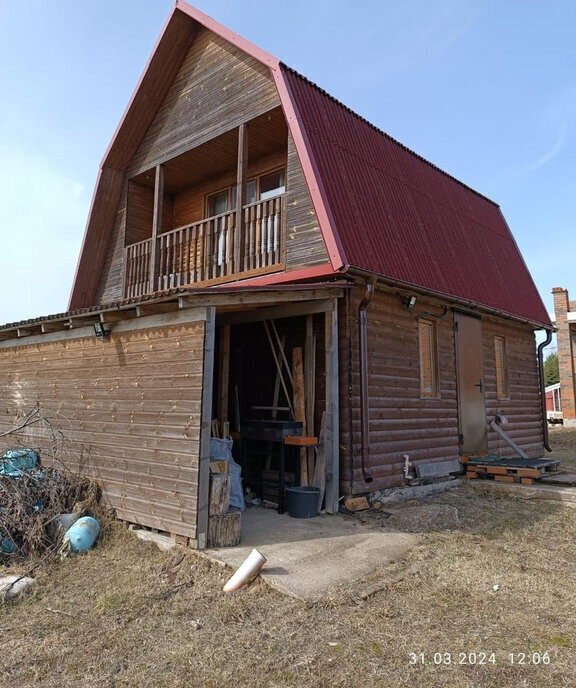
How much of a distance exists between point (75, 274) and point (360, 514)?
8388mm

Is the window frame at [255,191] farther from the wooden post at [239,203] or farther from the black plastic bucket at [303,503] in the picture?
the black plastic bucket at [303,503]

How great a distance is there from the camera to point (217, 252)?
9.49 metres

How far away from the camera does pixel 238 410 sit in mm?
8656

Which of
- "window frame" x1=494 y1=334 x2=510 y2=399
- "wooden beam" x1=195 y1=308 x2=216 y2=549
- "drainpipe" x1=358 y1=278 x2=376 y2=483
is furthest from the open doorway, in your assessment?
"window frame" x1=494 y1=334 x2=510 y2=399

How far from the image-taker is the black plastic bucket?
261 inches

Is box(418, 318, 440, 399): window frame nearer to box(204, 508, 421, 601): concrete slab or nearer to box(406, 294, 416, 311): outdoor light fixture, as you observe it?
box(406, 294, 416, 311): outdoor light fixture

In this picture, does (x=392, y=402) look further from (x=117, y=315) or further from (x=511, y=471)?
(x=117, y=315)

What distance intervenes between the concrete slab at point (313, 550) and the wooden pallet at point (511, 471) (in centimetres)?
382

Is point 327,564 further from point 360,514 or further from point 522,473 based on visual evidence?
point 522,473

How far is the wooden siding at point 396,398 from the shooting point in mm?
7281

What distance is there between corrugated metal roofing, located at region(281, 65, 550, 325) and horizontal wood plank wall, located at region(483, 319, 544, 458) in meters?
0.58

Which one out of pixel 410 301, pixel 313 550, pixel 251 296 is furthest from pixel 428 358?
pixel 313 550

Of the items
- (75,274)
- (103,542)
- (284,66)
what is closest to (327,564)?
(103,542)

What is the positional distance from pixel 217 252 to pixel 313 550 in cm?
587
